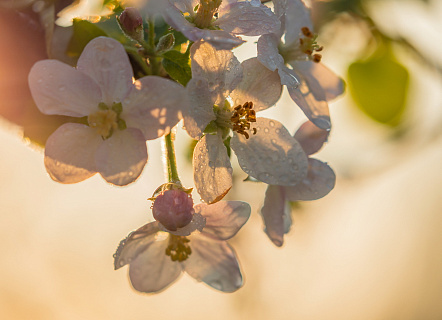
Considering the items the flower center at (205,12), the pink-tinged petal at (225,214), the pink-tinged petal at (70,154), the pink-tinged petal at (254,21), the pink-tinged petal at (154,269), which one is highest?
the pink-tinged petal at (254,21)

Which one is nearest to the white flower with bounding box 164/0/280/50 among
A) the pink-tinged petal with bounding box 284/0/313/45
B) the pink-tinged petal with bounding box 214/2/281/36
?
the pink-tinged petal with bounding box 214/2/281/36

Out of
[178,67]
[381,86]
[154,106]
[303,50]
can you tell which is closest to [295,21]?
[303,50]

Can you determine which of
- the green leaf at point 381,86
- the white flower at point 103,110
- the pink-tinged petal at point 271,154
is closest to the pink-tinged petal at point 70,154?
the white flower at point 103,110

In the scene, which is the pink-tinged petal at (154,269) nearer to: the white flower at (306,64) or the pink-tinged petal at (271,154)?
the pink-tinged petal at (271,154)

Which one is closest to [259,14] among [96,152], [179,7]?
[179,7]

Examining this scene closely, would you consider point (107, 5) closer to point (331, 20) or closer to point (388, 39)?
point (331, 20)

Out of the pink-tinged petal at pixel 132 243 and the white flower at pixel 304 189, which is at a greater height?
the white flower at pixel 304 189

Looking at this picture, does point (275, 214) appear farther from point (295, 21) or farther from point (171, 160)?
point (295, 21)
